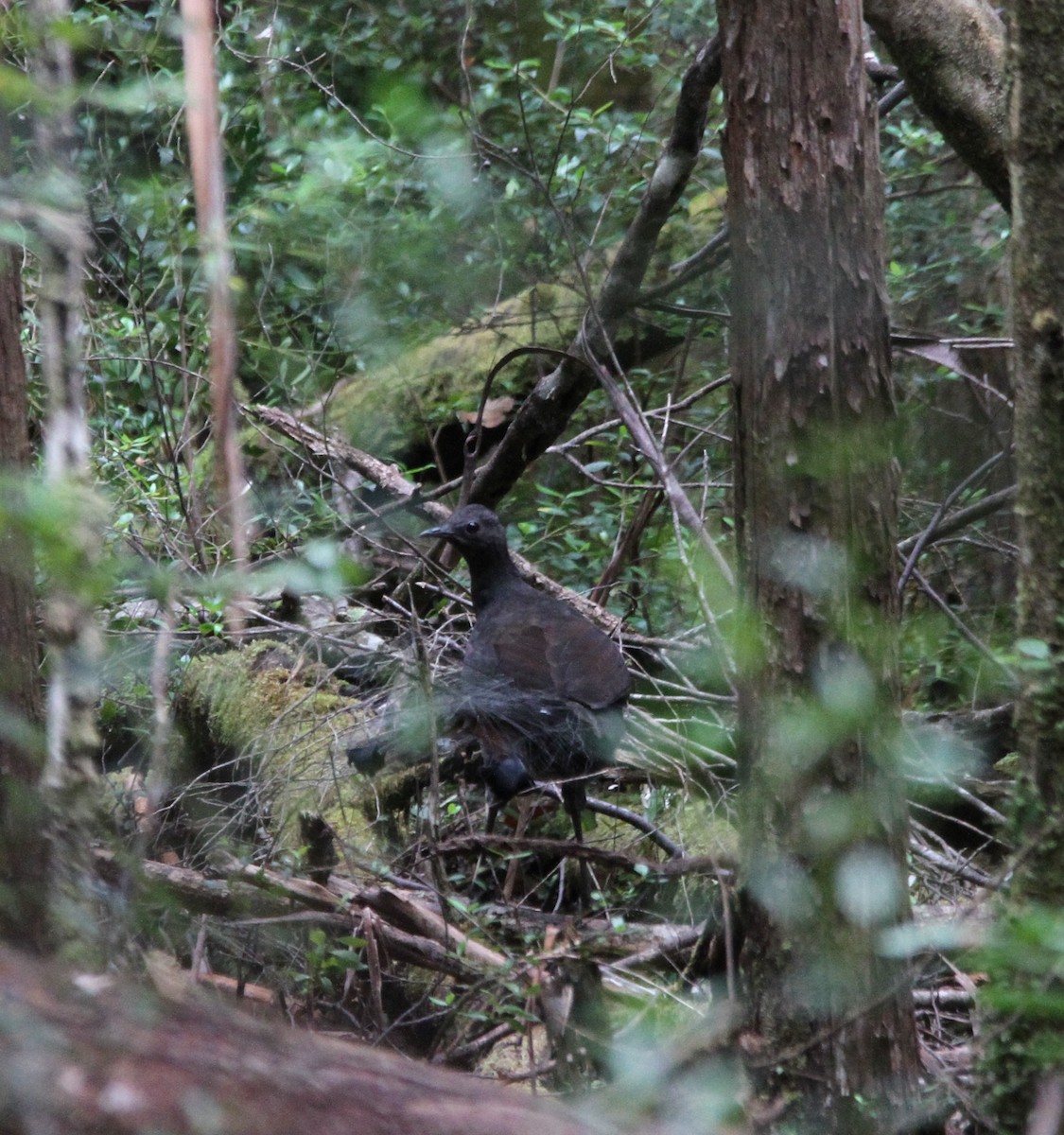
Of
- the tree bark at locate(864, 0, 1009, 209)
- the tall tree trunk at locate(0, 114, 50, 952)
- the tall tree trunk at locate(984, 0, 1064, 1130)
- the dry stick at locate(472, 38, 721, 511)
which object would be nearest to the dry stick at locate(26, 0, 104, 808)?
the tall tree trunk at locate(0, 114, 50, 952)

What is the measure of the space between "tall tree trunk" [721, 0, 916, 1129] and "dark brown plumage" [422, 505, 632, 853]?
65.1 inches

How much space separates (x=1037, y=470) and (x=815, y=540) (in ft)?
1.60

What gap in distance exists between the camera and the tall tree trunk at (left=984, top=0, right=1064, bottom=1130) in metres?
2.38

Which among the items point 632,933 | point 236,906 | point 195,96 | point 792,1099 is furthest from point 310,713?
point 195,96

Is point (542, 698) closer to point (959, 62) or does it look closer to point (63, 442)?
point (959, 62)

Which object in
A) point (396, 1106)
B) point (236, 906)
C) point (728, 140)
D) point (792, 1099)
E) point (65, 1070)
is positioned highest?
point (728, 140)

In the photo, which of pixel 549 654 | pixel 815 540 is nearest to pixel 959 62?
pixel 815 540

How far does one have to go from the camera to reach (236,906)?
Answer: 349 centimetres

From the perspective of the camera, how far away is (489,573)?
5.46 m

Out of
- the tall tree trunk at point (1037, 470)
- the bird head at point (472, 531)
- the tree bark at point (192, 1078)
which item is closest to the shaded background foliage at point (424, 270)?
the bird head at point (472, 531)

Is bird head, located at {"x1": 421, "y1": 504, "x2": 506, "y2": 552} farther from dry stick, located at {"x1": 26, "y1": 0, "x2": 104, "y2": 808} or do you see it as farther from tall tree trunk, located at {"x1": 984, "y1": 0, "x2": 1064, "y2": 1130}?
dry stick, located at {"x1": 26, "y1": 0, "x2": 104, "y2": 808}

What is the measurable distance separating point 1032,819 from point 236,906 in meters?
2.14

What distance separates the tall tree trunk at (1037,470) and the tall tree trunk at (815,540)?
34 centimetres

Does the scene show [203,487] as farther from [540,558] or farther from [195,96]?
[195,96]
